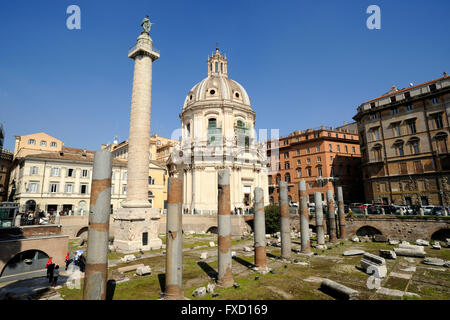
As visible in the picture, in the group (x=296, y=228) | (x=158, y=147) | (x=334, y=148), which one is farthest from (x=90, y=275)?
(x=158, y=147)

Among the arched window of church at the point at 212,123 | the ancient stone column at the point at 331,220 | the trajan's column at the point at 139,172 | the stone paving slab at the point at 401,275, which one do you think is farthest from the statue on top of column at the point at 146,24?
the stone paving slab at the point at 401,275

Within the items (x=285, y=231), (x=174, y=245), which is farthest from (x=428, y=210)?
(x=174, y=245)

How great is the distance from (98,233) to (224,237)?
492 cm

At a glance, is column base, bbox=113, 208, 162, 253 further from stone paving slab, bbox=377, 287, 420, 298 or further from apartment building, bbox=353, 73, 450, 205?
apartment building, bbox=353, 73, 450, 205

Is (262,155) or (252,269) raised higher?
(262,155)

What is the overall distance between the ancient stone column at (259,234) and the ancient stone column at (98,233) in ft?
24.0

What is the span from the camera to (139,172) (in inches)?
745

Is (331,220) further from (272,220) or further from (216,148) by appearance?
(216,148)

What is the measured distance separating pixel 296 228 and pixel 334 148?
19.8 m

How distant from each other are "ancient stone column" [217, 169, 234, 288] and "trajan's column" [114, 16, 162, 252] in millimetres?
9538
